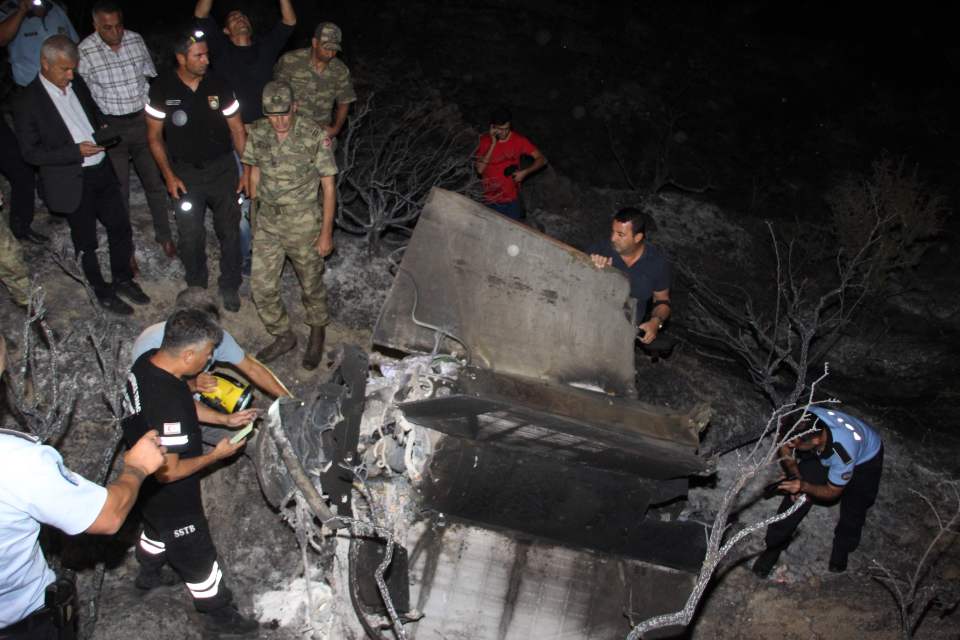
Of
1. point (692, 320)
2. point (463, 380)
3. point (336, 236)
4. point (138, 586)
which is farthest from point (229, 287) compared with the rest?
point (692, 320)

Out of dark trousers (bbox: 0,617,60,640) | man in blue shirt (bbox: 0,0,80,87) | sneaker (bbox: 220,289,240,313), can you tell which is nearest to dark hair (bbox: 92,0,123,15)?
man in blue shirt (bbox: 0,0,80,87)

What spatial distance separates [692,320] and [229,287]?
4572mm

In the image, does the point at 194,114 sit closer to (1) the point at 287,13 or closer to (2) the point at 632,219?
(1) the point at 287,13

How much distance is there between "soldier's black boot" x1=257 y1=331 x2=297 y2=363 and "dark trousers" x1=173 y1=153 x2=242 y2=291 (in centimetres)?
58

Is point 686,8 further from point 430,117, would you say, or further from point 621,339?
point 621,339

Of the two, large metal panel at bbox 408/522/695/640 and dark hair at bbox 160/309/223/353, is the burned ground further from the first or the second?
dark hair at bbox 160/309/223/353

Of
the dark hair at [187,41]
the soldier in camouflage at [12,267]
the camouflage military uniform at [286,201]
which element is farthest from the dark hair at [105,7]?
the soldier in camouflage at [12,267]

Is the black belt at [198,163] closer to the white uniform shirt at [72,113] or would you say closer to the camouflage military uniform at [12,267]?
the white uniform shirt at [72,113]

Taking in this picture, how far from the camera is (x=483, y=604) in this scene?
13.3 ft

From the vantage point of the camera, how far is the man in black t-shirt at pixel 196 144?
A: 5055 millimetres

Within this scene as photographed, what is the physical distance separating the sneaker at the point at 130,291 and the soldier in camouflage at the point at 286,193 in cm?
96

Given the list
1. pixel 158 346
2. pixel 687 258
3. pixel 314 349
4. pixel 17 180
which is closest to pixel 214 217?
pixel 314 349

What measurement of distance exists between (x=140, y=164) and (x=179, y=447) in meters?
2.97

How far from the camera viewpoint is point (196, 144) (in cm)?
528
